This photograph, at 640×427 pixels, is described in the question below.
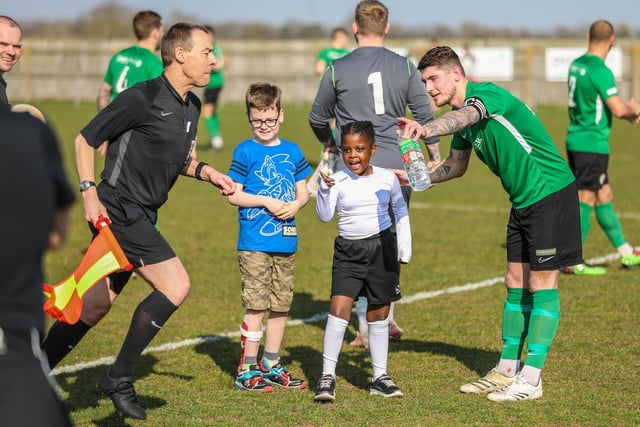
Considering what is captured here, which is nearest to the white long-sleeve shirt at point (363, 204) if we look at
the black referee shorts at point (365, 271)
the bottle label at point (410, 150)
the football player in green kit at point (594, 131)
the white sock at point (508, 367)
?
the black referee shorts at point (365, 271)

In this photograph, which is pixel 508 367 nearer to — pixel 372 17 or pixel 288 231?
pixel 288 231

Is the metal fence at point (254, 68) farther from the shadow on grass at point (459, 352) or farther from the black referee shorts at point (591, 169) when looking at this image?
the shadow on grass at point (459, 352)

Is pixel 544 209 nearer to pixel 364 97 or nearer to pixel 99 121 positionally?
pixel 364 97

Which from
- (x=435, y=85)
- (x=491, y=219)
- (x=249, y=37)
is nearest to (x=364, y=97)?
(x=435, y=85)

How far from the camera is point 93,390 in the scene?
20.2ft

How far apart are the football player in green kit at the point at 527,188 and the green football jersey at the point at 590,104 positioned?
4349 millimetres

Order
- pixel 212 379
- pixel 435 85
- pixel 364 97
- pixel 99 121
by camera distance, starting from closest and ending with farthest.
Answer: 1. pixel 99 121
2. pixel 435 85
3. pixel 212 379
4. pixel 364 97

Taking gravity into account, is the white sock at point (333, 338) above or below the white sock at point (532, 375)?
above

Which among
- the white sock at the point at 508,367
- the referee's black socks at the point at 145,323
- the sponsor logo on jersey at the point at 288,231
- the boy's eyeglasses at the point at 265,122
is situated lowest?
the white sock at the point at 508,367

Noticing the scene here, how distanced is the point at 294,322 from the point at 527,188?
295 cm

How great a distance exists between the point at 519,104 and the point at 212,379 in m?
2.71

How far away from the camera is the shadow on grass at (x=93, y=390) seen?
5.57 meters

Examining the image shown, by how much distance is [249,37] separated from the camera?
156 feet

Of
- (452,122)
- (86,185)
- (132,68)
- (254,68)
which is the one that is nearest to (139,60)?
(132,68)
